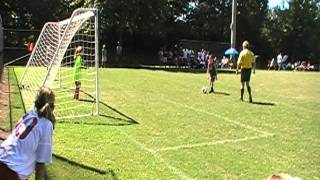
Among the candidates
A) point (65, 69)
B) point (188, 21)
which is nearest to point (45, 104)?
point (65, 69)

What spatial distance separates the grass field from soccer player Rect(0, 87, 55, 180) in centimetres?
341

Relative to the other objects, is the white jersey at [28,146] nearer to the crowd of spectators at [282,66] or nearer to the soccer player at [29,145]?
the soccer player at [29,145]

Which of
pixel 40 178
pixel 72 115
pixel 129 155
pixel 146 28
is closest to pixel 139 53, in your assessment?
pixel 146 28

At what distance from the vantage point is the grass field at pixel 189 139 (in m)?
9.89

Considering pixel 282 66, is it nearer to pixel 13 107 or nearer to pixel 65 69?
pixel 65 69

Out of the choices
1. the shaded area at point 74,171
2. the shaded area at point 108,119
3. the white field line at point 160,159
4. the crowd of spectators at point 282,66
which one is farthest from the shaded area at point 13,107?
the crowd of spectators at point 282,66

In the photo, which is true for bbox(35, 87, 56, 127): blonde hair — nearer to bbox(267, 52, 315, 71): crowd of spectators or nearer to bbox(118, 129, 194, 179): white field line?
bbox(118, 129, 194, 179): white field line

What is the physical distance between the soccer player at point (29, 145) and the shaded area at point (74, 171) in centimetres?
333

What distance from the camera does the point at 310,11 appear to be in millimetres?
75750

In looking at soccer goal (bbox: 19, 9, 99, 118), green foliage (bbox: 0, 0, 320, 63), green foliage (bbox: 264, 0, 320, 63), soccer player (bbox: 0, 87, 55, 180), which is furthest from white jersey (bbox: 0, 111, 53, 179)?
green foliage (bbox: 264, 0, 320, 63)

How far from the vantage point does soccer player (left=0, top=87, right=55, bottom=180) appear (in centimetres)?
583

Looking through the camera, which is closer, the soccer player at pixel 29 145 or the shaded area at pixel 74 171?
the soccer player at pixel 29 145

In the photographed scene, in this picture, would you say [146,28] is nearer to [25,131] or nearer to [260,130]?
[260,130]

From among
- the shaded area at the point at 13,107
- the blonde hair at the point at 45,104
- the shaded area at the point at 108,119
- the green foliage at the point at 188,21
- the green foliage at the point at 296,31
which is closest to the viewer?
the blonde hair at the point at 45,104
